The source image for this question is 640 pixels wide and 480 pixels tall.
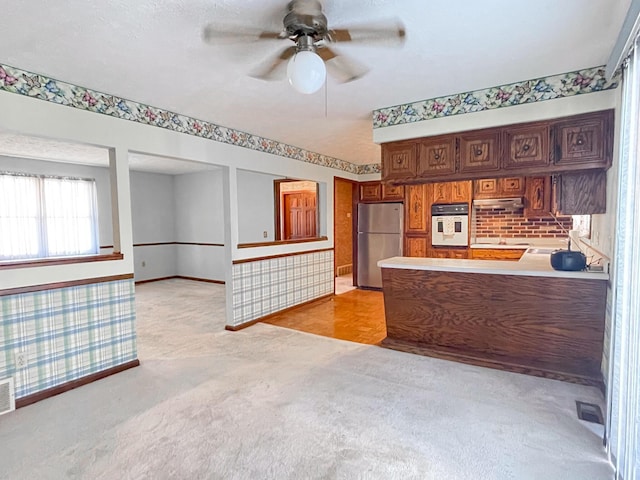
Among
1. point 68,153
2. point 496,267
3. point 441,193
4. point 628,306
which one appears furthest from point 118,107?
point 441,193

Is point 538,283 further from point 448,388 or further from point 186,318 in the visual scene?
point 186,318

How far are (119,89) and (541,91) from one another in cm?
324

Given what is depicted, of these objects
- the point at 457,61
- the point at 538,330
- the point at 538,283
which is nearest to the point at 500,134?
the point at 457,61

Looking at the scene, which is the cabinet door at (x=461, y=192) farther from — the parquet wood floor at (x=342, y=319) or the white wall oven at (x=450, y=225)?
the parquet wood floor at (x=342, y=319)

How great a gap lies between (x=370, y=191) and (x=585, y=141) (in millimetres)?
3665

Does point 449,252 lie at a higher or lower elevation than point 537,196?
lower

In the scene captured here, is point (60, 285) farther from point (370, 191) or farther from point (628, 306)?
point (370, 191)

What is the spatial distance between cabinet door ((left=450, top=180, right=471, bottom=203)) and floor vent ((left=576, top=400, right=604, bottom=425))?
363 centimetres

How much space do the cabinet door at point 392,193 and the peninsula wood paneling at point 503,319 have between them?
2820 millimetres

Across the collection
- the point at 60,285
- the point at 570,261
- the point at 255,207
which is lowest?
the point at 60,285

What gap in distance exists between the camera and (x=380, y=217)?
5977 mm

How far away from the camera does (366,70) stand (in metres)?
2.32

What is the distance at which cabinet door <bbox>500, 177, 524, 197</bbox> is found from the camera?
5.05 metres

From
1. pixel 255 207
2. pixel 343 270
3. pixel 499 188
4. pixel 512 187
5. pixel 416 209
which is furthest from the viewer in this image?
pixel 343 270
